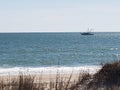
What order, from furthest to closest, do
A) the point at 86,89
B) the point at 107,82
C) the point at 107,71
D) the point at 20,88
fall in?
the point at 107,71 < the point at 107,82 < the point at 86,89 < the point at 20,88

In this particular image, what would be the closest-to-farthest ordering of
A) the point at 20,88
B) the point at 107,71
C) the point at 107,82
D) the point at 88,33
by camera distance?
the point at 20,88, the point at 107,82, the point at 107,71, the point at 88,33

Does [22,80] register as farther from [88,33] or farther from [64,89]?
[88,33]

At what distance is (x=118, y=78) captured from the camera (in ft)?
38.9

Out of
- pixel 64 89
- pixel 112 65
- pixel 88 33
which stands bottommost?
pixel 64 89

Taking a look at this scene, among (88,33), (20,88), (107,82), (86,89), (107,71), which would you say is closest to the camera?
(20,88)

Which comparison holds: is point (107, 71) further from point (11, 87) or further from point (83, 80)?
point (11, 87)

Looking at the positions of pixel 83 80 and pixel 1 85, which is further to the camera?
pixel 83 80

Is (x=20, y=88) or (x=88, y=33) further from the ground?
(x=88, y=33)

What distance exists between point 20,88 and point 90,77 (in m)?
5.04

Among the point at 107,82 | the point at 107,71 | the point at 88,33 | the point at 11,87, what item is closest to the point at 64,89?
the point at 11,87

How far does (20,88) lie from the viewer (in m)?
7.16

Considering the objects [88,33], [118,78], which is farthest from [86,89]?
[88,33]

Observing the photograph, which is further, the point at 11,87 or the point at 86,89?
the point at 86,89

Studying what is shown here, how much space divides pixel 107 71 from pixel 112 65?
318 millimetres
